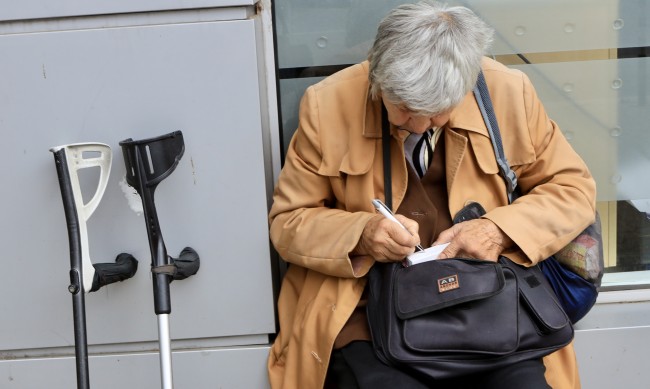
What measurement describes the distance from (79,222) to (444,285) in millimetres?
1041

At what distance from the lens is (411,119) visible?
2.86m

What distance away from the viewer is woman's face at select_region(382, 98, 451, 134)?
9.29 feet

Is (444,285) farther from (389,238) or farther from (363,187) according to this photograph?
(363,187)

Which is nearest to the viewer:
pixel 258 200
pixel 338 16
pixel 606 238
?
pixel 258 200

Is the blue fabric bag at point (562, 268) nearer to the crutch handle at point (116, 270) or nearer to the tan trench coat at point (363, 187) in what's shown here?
the tan trench coat at point (363, 187)

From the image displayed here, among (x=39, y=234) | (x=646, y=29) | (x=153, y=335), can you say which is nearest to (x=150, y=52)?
(x=39, y=234)

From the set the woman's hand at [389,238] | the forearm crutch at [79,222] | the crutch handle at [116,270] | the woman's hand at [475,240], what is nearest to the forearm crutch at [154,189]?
the forearm crutch at [79,222]

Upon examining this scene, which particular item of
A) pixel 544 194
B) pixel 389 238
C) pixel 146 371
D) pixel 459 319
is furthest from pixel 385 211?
pixel 146 371

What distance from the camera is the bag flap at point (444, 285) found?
2715 millimetres

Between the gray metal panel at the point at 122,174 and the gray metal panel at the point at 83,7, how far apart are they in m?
0.06

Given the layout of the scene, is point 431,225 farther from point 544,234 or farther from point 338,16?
point 338,16

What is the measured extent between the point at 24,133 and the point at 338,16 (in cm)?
111

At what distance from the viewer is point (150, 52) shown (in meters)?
3.06

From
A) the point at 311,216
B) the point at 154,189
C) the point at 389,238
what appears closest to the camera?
the point at 389,238
